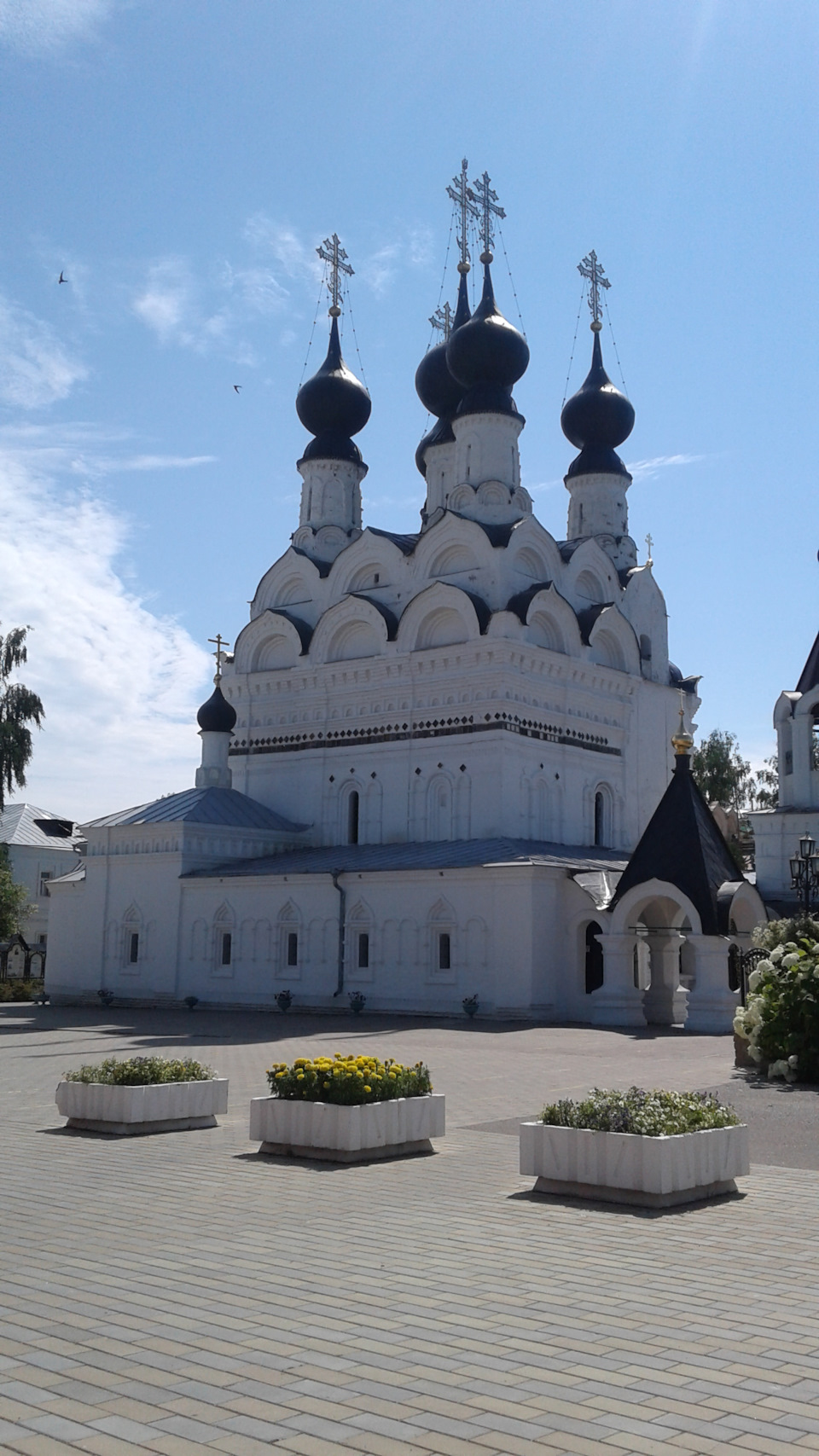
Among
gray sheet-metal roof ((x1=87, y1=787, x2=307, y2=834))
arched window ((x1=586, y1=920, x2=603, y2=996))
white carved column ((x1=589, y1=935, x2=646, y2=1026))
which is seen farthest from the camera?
gray sheet-metal roof ((x1=87, y1=787, x2=307, y2=834))

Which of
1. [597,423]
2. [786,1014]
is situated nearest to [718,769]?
[597,423]

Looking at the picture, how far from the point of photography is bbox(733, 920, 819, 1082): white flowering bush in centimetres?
1197

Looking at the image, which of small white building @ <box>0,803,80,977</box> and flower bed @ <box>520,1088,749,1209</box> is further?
small white building @ <box>0,803,80,977</box>

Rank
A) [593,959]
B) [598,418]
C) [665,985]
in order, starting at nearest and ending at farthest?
[665,985] < [593,959] < [598,418]

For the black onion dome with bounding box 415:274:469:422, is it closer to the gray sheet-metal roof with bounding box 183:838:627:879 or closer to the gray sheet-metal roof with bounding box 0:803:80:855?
the gray sheet-metal roof with bounding box 183:838:627:879

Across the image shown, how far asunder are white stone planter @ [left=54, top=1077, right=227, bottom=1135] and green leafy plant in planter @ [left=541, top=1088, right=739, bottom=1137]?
3.28 metres

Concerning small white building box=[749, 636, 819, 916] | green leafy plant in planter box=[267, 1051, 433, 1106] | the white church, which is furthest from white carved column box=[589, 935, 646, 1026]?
green leafy plant in planter box=[267, 1051, 433, 1106]

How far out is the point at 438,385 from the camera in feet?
112

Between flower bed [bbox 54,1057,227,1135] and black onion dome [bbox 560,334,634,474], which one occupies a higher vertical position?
black onion dome [bbox 560,334,634,474]


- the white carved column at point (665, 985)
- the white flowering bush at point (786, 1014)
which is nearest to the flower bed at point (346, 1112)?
the white flowering bush at point (786, 1014)

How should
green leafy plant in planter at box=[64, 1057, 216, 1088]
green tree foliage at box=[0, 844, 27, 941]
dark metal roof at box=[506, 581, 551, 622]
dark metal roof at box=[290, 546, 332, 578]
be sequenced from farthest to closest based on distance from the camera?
green tree foliage at box=[0, 844, 27, 941]
dark metal roof at box=[290, 546, 332, 578]
dark metal roof at box=[506, 581, 551, 622]
green leafy plant in planter at box=[64, 1057, 216, 1088]

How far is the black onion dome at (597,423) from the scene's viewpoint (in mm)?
32406

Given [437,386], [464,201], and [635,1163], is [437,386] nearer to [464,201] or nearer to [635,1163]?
[464,201]

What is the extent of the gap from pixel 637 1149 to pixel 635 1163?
0.25ft
